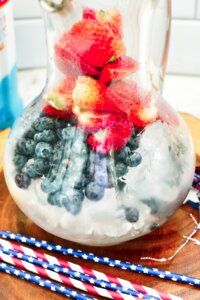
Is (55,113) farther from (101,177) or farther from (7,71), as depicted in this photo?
(7,71)

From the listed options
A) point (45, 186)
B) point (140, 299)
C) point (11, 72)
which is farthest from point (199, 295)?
point (11, 72)

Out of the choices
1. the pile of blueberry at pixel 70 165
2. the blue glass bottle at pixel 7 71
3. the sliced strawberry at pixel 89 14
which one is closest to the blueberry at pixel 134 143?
the pile of blueberry at pixel 70 165

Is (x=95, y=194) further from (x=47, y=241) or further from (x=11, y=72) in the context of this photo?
(x=11, y=72)

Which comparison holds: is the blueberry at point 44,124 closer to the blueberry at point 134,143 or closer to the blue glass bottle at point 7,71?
the blueberry at point 134,143

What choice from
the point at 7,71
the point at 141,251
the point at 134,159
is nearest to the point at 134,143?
the point at 134,159

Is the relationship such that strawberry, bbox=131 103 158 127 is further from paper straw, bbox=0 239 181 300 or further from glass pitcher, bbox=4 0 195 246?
paper straw, bbox=0 239 181 300
